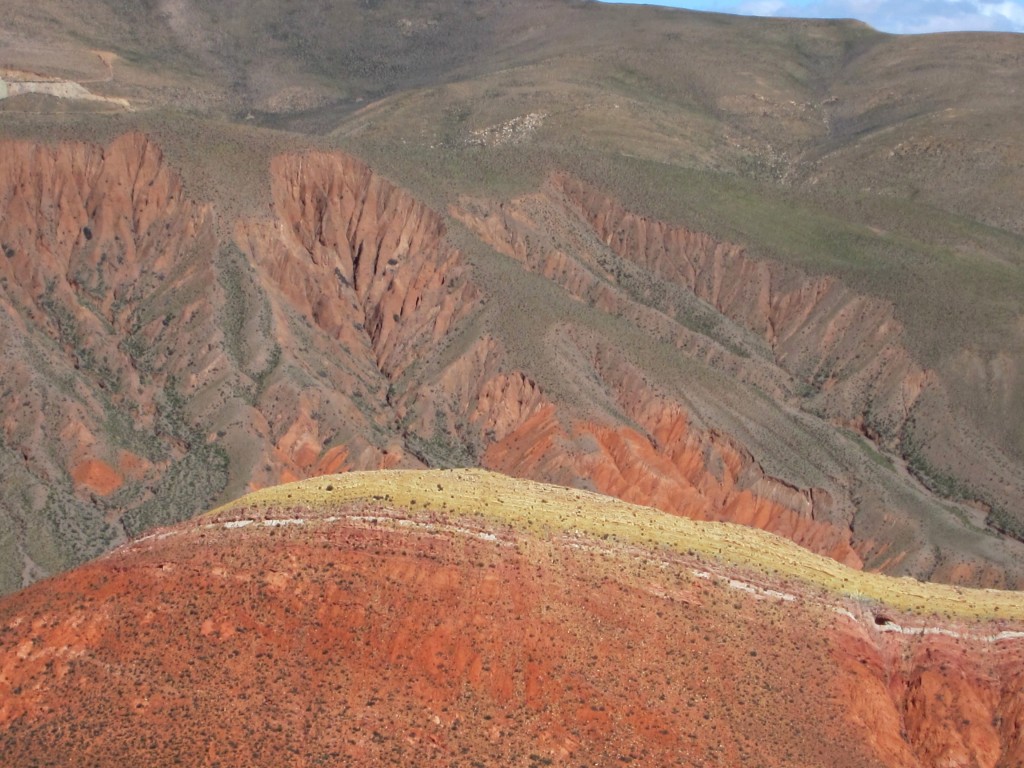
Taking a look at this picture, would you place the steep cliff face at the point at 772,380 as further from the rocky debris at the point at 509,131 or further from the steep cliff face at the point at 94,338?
the rocky debris at the point at 509,131

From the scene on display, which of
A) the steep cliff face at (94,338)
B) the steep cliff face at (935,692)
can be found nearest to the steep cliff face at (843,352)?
the steep cliff face at (94,338)

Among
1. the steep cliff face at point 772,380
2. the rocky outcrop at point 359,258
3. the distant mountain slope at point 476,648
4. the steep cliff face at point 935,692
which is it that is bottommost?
the steep cliff face at point 772,380

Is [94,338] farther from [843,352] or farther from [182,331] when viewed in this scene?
[843,352]

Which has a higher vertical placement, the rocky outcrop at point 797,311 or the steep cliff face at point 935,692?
the steep cliff face at point 935,692

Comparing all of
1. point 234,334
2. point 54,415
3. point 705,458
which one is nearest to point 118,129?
point 234,334

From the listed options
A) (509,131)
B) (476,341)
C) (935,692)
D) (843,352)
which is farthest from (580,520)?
(509,131)

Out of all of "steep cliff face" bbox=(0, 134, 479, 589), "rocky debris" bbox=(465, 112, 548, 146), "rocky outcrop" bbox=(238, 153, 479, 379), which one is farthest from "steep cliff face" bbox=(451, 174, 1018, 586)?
"rocky debris" bbox=(465, 112, 548, 146)
